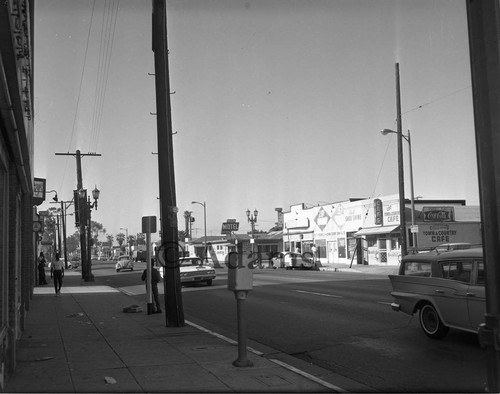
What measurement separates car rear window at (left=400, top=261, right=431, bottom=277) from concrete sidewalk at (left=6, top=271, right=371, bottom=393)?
3.10 meters

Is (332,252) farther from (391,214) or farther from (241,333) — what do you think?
(241,333)

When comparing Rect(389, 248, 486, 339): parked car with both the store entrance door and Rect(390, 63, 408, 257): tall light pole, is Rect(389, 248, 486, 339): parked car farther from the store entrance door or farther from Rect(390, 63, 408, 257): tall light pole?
the store entrance door

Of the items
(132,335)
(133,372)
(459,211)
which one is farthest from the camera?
(459,211)

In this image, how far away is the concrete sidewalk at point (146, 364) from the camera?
6.13 meters

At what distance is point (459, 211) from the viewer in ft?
136

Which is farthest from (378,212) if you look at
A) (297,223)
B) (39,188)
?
(39,188)

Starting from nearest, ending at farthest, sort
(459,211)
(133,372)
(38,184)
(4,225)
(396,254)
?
(4,225)
(133,372)
(38,184)
(396,254)
(459,211)

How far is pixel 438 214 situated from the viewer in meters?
38.7

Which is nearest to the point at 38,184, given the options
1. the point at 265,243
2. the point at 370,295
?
the point at 370,295

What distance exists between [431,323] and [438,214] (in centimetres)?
3138

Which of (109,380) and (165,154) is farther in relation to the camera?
(165,154)

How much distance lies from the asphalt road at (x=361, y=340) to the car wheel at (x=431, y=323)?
0.12 metres

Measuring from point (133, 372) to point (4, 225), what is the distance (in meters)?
2.47

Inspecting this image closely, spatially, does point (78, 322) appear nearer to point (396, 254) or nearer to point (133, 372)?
point (133, 372)
